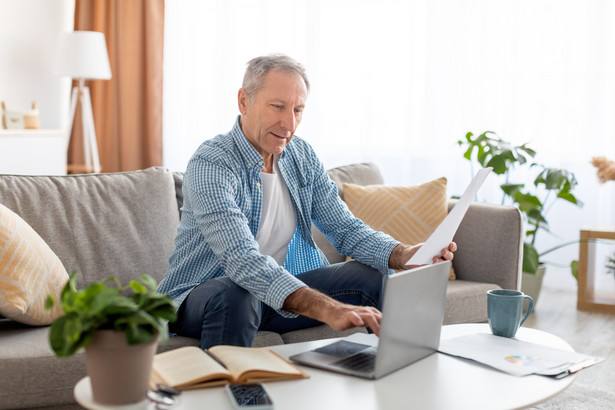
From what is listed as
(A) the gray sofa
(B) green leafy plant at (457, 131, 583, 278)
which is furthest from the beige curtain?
(A) the gray sofa

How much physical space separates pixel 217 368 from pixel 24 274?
2.58ft

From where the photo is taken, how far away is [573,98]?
3.88 m

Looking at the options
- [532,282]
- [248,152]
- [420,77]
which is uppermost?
[420,77]

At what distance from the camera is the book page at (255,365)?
1.22 m

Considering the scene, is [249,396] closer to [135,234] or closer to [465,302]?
[135,234]

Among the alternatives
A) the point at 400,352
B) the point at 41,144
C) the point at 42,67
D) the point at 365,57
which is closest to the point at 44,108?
the point at 42,67

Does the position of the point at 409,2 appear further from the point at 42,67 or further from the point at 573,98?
the point at 42,67

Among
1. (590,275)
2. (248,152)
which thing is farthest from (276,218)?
(590,275)

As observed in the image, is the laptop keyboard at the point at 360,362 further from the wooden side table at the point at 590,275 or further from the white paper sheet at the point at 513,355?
the wooden side table at the point at 590,275

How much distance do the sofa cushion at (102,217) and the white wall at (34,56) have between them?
8.70ft

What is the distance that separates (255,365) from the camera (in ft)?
4.09

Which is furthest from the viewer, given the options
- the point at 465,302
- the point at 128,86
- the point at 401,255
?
the point at 128,86

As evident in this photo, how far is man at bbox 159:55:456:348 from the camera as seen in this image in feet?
5.34

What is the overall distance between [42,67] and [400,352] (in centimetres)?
416
